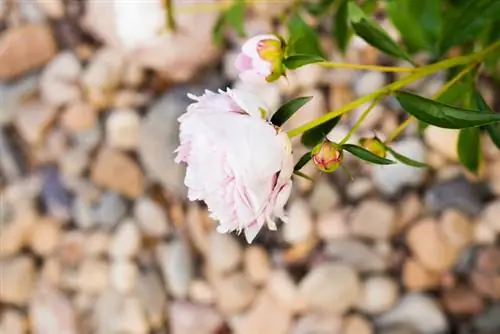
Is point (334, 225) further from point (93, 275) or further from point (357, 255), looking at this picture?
point (93, 275)

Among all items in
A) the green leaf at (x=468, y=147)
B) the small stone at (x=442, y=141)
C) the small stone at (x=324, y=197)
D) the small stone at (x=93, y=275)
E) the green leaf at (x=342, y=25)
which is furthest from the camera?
the small stone at (x=93, y=275)

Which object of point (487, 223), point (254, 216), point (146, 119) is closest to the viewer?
point (254, 216)

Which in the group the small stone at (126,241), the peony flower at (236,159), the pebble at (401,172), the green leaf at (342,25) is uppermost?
the small stone at (126,241)

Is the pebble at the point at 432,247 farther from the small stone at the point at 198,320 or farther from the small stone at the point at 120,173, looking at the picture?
the small stone at the point at 120,173

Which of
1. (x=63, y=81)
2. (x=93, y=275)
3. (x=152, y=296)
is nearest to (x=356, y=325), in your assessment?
(x=152, y=296)

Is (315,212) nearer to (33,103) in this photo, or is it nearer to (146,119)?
(146,119)

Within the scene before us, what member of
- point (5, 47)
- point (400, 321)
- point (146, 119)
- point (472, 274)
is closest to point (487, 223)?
point (472, 274)

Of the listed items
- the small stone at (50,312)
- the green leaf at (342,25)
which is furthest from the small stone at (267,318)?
the green leaf at (342,25)
